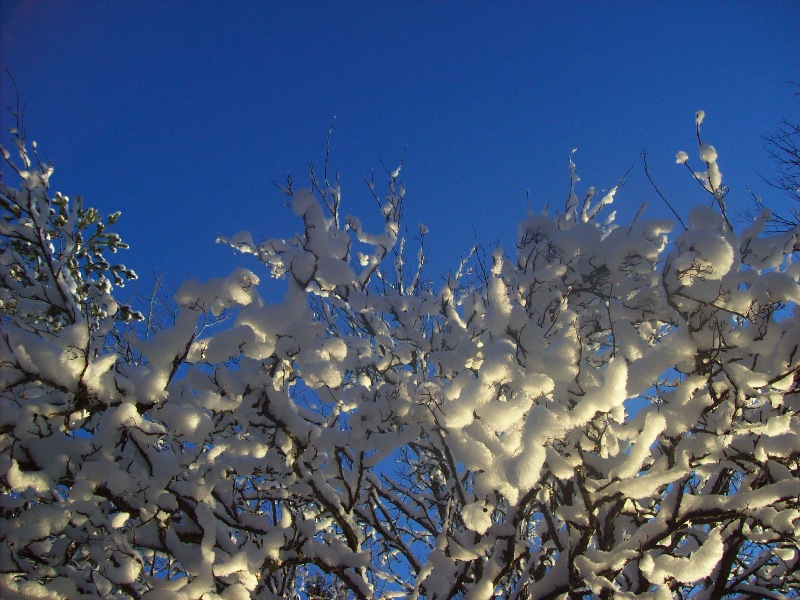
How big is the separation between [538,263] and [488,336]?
28.8 inches

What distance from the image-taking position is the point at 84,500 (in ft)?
6.23

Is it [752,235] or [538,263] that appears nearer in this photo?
[752,235]

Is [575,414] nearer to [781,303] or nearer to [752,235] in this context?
[781,303]

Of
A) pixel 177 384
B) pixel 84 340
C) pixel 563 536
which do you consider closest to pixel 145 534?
pixel 177 384

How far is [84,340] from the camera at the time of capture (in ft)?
5.34

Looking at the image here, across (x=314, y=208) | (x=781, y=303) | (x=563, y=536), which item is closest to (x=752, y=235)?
(x=781, y=303)

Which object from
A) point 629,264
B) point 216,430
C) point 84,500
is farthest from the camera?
point 629,264

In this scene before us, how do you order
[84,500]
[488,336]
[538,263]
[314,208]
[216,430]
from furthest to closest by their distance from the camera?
[538,263] → [488,336] → [216,430] → [314,208] → [84,500]

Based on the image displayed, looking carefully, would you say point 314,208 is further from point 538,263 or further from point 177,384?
point 538,263

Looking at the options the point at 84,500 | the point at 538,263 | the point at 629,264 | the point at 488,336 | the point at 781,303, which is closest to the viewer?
the point at 781,303

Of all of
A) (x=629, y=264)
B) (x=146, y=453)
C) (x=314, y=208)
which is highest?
(x=629, y=264)

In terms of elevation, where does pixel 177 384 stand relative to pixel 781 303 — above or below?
below

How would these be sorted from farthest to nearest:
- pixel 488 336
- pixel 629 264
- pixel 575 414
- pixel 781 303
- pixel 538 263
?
pixel 538 263 → pixel 629 264 → pixel 488 336 → pixel 781 303 → pixel 575 414

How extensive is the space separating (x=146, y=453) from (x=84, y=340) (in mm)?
841
